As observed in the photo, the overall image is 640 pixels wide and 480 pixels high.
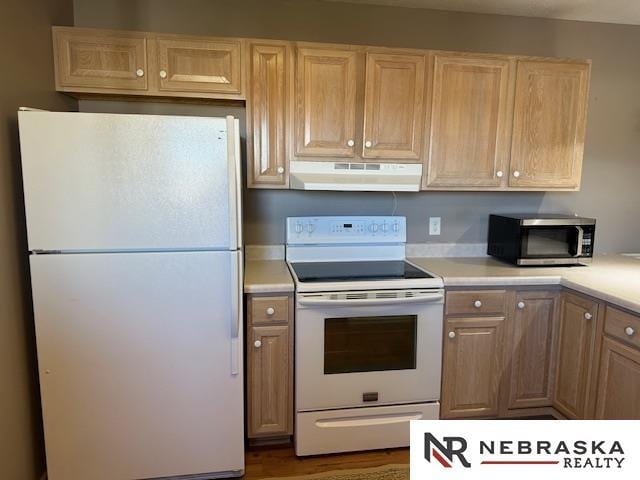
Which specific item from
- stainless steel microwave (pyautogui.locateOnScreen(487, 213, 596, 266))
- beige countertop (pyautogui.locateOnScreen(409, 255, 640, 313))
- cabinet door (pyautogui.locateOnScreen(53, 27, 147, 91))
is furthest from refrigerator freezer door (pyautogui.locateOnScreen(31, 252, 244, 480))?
stainless steel microwave (pyautogui.locateOnScreen(487, 213, 596, 266))

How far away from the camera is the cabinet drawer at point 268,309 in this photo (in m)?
2.10

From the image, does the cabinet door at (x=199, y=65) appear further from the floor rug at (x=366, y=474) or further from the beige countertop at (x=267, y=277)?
the floor rug at (x=366, y=474)

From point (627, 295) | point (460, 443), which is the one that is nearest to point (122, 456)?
point (460, 443)

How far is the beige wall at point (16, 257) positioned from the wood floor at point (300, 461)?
1001 millimetres

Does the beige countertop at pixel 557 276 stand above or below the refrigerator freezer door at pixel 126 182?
below

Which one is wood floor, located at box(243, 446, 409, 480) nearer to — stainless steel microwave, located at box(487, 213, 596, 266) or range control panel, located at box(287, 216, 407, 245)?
range control panel, located at box(287, 216, 407, 245)

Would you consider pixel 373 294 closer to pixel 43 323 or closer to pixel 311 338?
pixel 311 338

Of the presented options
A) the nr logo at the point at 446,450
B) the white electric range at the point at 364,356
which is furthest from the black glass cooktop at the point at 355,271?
the nr logo at the point at 446,450

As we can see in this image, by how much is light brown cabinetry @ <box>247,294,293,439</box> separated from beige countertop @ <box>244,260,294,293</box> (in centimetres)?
4

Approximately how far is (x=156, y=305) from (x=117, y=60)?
4.17 feet

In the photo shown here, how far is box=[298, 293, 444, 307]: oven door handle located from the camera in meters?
2.07

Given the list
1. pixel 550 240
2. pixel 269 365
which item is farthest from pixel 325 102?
pixel 550 240

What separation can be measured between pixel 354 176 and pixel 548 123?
122 centimetres

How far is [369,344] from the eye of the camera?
219cm
